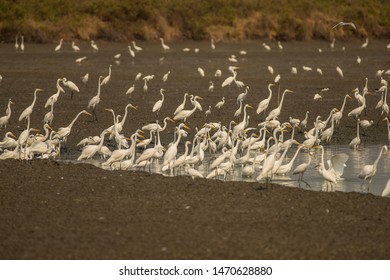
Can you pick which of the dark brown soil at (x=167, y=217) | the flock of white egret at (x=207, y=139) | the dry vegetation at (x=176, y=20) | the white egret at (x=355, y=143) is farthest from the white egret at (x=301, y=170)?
the dry vegetation at (x=176, y=20)

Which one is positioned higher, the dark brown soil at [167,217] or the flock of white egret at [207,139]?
the dark brown soil at [167,217]

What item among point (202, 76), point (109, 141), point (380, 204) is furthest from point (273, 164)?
point (202, 76)

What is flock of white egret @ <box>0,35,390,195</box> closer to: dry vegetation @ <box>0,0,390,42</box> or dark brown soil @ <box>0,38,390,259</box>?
dark brown soil @ <box>0,38,390,259</box>

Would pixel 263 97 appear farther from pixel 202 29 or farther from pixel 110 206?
pixel 202 29

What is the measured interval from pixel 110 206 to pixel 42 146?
→ 5527mm

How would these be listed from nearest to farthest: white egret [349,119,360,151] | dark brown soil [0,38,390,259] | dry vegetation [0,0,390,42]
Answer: dark brown soil [0,38,390,259], white egret [349,119,360,151], dry vegetation [0,0,390,42]

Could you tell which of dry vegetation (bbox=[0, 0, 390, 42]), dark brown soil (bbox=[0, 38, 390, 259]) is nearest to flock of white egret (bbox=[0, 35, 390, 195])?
dark brown soil (bbox=[0, 38, 390, 259])

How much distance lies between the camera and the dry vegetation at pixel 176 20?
47062 millimetres

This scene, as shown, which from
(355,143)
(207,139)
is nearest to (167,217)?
(207,139)

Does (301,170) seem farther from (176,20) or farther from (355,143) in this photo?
(176,20)

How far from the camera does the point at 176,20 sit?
50.5 m

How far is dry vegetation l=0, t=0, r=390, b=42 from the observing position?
47062 millimetres

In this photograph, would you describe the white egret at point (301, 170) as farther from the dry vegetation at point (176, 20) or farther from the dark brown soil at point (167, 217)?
the dry vegetation at point (176, 20)

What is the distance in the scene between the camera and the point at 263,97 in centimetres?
2755
